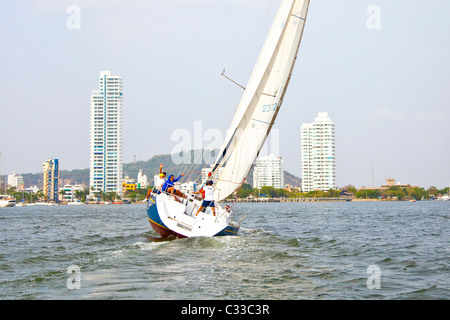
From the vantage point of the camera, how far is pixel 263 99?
65.2ft

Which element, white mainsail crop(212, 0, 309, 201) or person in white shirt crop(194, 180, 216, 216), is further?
white mainsail crop(212, 0, 309, 201)

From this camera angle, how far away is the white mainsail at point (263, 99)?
1977 cm

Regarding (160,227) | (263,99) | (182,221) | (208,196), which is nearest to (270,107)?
(263,99)

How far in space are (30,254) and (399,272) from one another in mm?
11602

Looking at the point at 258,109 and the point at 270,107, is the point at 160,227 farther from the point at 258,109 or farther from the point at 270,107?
the point at 270,107

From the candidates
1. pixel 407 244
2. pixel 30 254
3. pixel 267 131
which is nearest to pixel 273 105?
pixel 267 131

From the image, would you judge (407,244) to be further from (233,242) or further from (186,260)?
(186,260)

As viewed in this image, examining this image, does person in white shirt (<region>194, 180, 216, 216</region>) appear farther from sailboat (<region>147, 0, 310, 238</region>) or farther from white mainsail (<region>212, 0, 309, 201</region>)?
white mainsail (<region>212, 0, 309, 201</region>)

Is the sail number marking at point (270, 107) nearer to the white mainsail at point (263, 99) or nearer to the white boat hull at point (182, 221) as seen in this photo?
the white mainsail at point (263, 99)

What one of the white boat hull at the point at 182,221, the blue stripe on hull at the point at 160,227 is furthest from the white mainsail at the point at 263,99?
the white boat hull at the point at 182,221

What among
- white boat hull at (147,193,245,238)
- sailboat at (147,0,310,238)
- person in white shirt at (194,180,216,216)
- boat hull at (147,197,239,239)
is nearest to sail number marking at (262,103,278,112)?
sailboat at (147,0,310,238)

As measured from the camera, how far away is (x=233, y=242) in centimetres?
1808

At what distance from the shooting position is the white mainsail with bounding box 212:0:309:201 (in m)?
19.8
